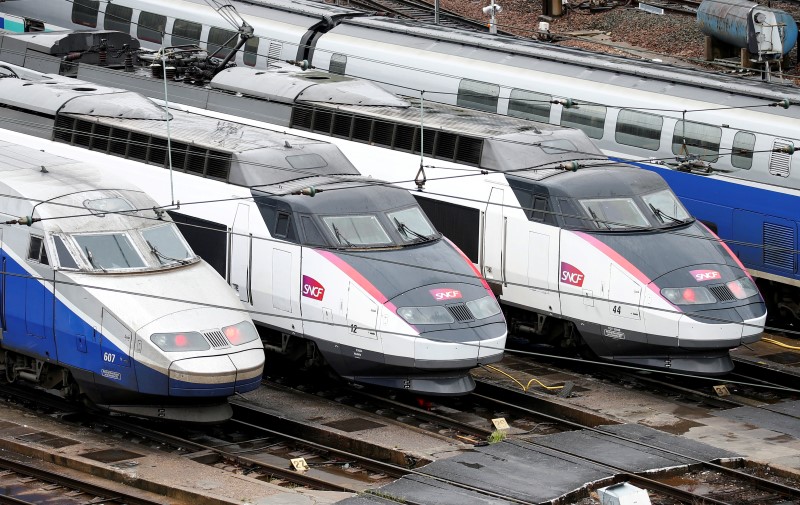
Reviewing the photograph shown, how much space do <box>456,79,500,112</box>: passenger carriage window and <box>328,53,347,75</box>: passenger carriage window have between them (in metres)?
3.63

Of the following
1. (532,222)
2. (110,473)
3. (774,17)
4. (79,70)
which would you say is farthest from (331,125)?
(774,17)

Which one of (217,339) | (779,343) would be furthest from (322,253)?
(779,343)

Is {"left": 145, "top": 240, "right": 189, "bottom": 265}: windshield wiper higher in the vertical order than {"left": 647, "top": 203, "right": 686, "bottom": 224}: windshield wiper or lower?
lower

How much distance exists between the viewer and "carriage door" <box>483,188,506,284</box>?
88.8 feet

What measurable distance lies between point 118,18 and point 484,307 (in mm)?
21586

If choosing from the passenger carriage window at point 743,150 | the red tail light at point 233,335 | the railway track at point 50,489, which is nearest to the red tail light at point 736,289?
the passenger carriage window at point 743,150

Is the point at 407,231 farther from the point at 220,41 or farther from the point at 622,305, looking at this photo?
the point at 220,41

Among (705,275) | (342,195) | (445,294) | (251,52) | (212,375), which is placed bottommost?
(212,375)

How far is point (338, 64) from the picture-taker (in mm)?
36812

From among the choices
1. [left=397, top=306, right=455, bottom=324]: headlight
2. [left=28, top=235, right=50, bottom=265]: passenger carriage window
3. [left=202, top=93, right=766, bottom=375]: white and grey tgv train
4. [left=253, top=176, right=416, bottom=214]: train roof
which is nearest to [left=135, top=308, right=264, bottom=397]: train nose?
[left=28, top=235, right=50, bottom=265]: passenger carriage window

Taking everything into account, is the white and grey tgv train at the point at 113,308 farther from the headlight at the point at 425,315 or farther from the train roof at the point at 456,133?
the train roof at the point at 456,133

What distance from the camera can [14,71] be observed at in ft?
102

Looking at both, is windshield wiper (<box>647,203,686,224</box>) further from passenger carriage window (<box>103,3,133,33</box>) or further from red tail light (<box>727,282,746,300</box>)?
passenger carriage window (<box>103,3,133,33</box>)

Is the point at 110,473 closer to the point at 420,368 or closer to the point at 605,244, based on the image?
the point at 420,368
